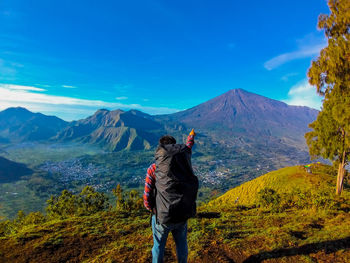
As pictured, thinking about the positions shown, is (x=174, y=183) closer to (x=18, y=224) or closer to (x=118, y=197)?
(x=118, y=197)

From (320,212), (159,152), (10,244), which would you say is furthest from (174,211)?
(320,212)

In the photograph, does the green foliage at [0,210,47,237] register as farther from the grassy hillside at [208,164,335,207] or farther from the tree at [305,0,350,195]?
the tree at [305,0,350,195]

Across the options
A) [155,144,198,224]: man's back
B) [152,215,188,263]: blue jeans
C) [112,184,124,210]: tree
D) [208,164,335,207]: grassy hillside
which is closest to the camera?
[155,144,198,224]: man's back

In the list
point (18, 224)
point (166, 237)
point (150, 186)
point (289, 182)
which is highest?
point (150, 186)

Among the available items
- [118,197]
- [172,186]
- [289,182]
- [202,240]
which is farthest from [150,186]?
[289,182]

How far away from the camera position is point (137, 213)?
10.9 m

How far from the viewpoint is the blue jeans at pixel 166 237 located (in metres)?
4.01

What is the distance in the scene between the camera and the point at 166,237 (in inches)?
163

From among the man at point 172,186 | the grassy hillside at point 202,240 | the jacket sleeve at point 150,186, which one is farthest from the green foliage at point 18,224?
the man at point 172,186

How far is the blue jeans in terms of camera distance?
401 cm

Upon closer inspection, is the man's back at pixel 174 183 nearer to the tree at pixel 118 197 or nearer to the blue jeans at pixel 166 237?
the blue jeans at pixel 166 237

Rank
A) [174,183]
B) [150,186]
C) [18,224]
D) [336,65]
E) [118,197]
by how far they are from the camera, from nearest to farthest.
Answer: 1. [174,183]
2. [150,186]
3. [336,65]
4. [18,224]
5. [118,197]

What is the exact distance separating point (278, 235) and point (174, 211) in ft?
19.0

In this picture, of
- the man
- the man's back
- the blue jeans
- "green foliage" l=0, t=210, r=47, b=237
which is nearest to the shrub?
the blue jeans
